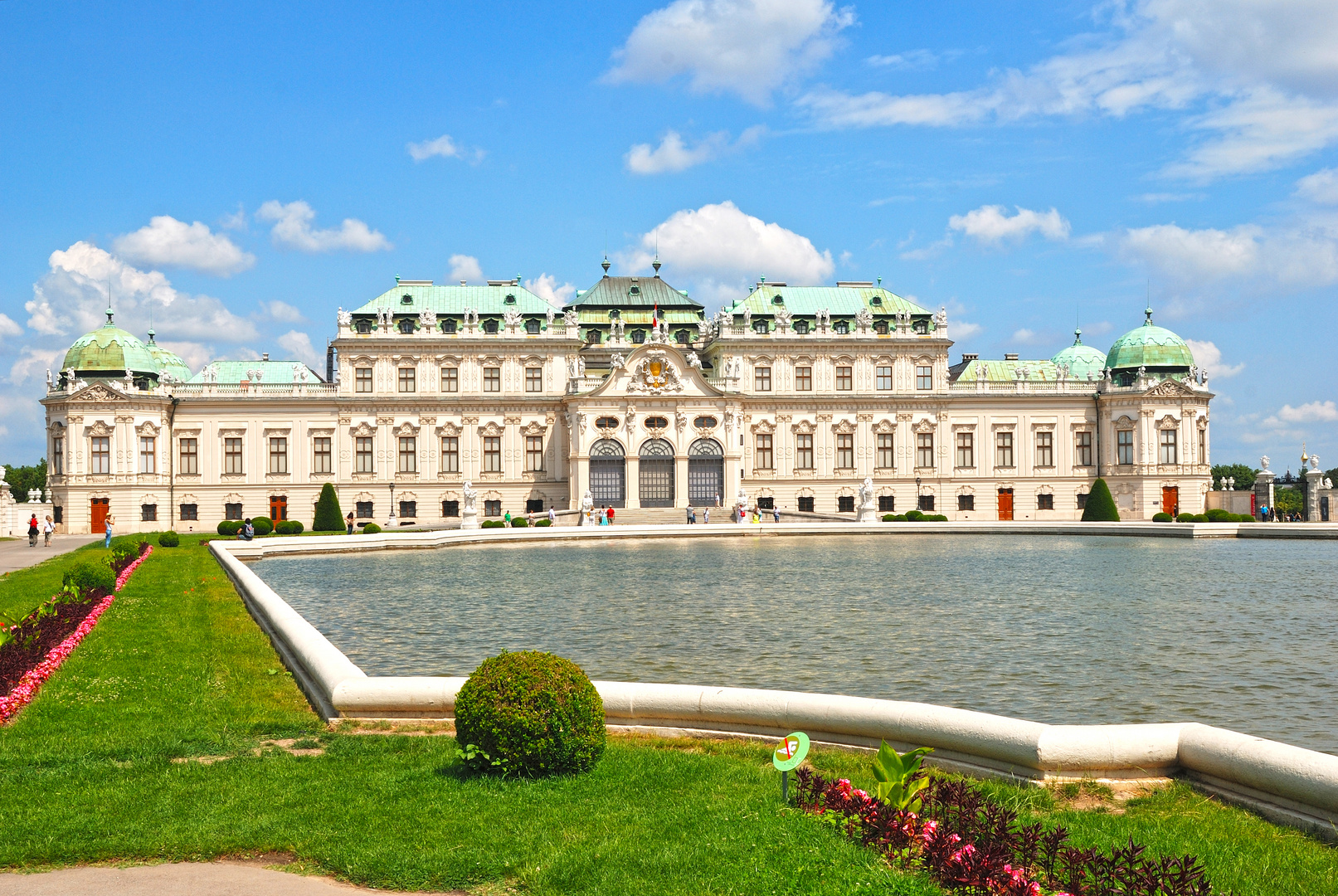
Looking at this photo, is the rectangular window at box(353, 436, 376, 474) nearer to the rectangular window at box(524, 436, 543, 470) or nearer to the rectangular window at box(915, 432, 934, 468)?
the rectangular window at box(524, 436, 543, 470)

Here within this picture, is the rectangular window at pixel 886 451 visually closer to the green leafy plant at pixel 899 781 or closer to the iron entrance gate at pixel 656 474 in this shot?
the iron entrance gate at pixel 656 474

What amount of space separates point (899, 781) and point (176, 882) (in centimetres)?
537

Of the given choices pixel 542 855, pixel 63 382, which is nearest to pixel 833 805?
pixel 542 855

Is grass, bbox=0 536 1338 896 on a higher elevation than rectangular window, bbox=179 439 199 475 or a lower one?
lower

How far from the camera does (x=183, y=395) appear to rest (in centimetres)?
7012

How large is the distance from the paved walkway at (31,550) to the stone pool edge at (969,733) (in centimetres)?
3021

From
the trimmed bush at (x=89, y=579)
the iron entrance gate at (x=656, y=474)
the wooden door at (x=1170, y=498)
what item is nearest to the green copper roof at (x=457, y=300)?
the iron entrance gate at (x=656, y=474)

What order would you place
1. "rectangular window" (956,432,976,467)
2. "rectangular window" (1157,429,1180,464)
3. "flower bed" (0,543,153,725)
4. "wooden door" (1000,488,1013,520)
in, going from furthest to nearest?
"rectangular window" (956,432,976,467) → "wooden door" (1000,488,1013,520) → "rectangular window" (1157,429,1180,464) → "flower bed" (0,543,153,725)

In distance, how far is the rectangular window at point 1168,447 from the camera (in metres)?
74.4

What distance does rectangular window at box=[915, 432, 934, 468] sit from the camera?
75125 mm

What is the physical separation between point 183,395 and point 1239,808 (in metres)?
70.3

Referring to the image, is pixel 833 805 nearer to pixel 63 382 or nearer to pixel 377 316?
pixel 377 316

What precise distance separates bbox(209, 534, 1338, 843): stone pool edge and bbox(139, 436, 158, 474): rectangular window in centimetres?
5946

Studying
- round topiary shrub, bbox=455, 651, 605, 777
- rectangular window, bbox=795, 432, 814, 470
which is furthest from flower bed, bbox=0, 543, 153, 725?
rectangular window, bbox=795, 432, 814, 470
